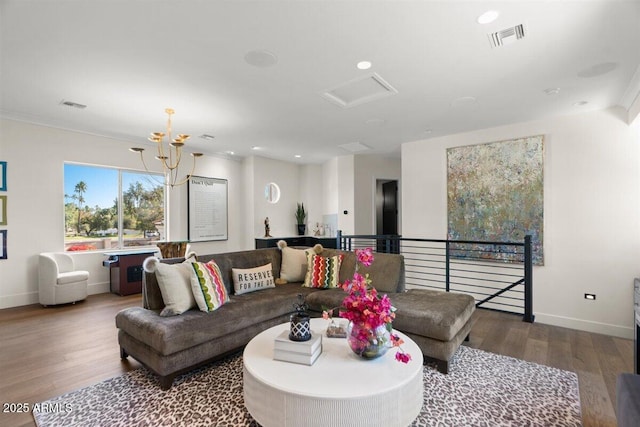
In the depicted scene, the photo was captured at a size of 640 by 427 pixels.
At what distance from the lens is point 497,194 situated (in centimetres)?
443

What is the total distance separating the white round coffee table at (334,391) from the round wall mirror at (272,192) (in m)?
5.53

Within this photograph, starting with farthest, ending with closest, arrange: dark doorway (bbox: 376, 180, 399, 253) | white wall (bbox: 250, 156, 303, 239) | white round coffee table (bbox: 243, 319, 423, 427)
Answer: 1. dark doorway (bbox: 376, 180, 399, 253)
2. white wall (bbox: 250, 156, 303, 239)
3. white round coffee table (bbox: 243, 319, 423, 427)

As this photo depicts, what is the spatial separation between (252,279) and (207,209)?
3.54m

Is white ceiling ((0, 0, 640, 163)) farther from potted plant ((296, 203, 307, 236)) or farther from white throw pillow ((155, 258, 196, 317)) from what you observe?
potted plant ((296, 203, 307, 236))

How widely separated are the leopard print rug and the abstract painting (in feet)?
7.12

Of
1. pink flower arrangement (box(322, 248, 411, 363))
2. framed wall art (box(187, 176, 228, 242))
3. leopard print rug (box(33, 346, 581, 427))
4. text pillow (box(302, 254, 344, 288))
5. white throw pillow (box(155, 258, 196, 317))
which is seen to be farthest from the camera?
framed wall art (box(187, 176, 228, 242))

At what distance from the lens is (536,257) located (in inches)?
162

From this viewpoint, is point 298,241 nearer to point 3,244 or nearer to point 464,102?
point 464,102

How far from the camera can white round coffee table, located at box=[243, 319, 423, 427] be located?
1.50m

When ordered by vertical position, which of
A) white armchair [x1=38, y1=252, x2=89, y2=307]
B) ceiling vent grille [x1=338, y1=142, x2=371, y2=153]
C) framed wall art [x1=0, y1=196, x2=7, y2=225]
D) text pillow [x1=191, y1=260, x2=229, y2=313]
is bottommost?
white armchair [x1=38, y1=252, x2=89, y2=307]

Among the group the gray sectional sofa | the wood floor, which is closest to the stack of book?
the gray sectional sofa

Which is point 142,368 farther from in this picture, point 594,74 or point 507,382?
point 594,74

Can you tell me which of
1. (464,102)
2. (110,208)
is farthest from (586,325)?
(110,208)

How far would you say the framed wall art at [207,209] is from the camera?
20.2ft
